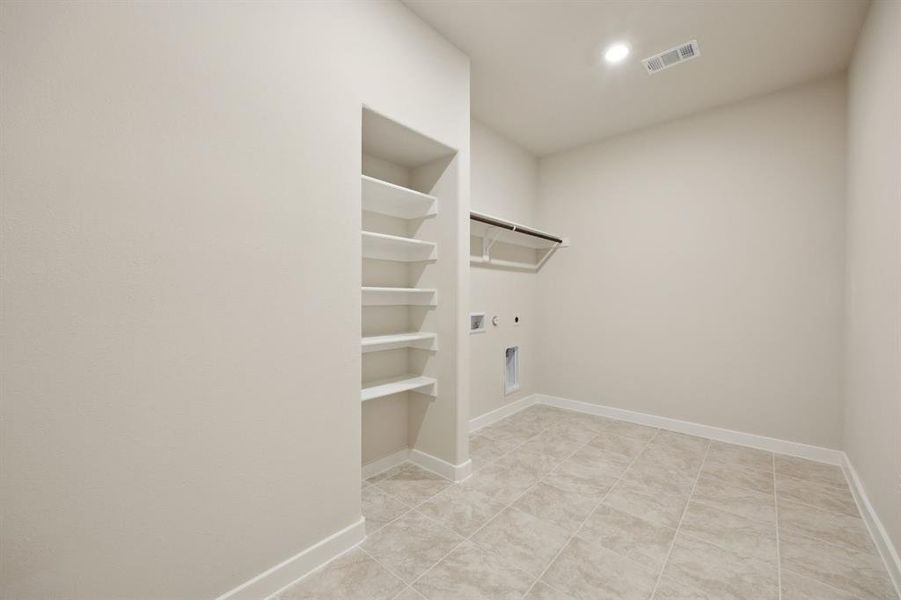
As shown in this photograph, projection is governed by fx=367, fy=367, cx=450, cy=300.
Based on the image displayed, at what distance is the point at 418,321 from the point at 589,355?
2099 millimetres

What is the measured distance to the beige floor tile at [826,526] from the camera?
1.78m

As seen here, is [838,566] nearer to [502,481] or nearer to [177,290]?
[502,481]

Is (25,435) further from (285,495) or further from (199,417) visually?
(285,495)

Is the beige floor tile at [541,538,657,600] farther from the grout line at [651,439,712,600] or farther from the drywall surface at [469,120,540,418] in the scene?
the drywall surface at [469,120,540,418]

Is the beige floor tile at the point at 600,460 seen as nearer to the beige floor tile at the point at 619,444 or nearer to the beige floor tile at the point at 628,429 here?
the beige floor tile at the point at 619,444

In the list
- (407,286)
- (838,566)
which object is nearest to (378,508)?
(407,286)

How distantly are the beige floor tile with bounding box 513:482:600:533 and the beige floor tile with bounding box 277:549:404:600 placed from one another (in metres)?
0.85

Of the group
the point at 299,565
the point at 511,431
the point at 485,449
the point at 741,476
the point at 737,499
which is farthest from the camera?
the point at 511,431

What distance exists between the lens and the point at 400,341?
88.9 inches

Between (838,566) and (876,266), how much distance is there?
1.44 meters

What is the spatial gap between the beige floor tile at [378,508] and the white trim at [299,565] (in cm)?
12

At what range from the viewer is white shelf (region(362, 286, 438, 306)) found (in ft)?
7.75

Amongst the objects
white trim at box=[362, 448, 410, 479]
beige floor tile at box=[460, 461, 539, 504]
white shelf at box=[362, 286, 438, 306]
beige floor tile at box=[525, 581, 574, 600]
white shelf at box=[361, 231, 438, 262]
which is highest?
white shelf at box=[361, 231, 438, 262]

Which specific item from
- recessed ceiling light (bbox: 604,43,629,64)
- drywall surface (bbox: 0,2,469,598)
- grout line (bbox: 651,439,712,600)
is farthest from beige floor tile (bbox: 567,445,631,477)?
recessed ceiling light (bbox: 604,43,629,64)
